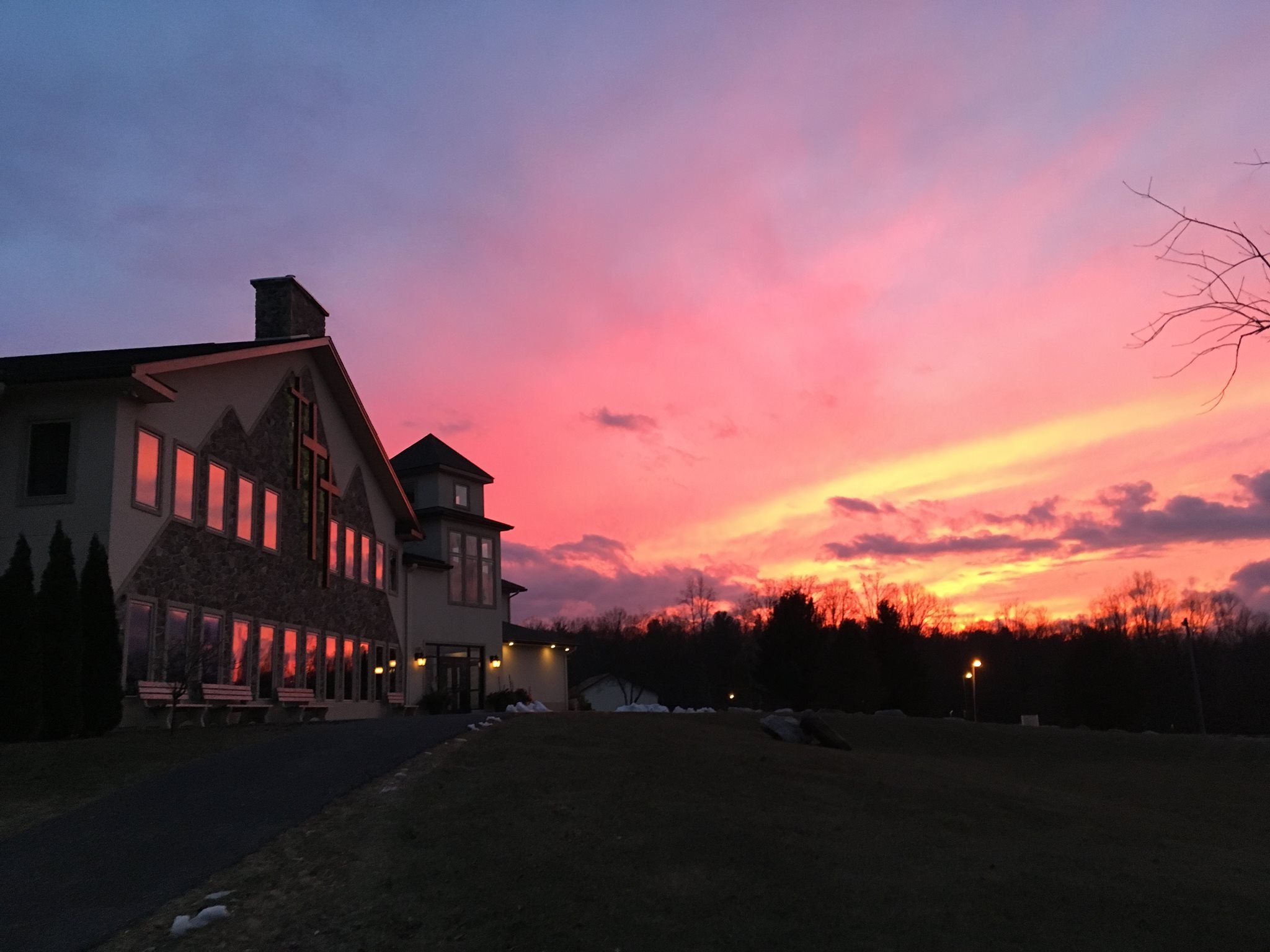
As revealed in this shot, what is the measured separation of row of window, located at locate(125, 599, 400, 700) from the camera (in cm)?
1928

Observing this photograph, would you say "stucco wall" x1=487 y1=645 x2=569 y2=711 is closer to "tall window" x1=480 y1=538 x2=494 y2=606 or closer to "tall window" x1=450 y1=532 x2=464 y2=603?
"tall window" x1=480 y1=538 x2=494 y2=606

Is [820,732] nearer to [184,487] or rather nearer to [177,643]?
[177,643]

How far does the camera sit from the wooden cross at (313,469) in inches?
1051

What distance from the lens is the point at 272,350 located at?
2433 cm

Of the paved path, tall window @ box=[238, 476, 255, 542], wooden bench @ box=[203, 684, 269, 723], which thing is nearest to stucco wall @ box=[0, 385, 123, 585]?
wooden bench @ box=[203, 684, 269, 723]

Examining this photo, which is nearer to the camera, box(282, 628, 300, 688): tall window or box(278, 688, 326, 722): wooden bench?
box(278, 688, 326, 722): wooden bench

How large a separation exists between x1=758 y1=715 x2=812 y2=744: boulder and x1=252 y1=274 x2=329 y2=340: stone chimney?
1531cm

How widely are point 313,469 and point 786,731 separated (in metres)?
14.0

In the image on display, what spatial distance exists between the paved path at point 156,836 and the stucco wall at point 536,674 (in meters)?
26.7

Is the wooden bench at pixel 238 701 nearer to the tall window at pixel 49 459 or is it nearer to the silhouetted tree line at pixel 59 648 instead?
the silhouetted tree line at pixel 59 648

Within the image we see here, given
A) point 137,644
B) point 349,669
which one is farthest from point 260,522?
point 349,669

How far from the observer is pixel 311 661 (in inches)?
1075

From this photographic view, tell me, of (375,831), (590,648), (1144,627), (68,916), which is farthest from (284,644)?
(1144,627)

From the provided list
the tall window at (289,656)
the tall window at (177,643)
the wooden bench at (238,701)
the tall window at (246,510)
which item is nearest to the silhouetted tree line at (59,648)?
the tall window at (177,643)
